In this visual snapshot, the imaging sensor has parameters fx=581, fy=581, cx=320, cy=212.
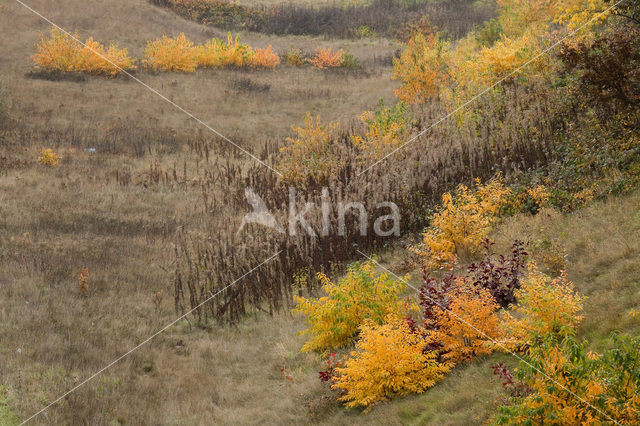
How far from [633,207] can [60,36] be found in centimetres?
2925

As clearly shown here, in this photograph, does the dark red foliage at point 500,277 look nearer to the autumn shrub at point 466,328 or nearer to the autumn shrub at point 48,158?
the autumn shrub at point 466,328

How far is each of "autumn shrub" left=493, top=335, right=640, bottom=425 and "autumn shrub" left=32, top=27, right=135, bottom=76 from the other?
27570 millimetres

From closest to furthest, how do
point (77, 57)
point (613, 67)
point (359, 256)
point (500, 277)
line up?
point (500, 277)
point (613, 67)
point (359, 256)
point (77, 57)

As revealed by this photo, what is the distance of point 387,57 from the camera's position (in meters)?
36.6

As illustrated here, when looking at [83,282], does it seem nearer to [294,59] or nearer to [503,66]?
[503,66]

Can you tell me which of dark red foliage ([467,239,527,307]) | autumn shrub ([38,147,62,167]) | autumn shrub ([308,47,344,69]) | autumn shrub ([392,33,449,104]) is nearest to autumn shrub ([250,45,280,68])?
autumn shrub ([308,47,344,69])

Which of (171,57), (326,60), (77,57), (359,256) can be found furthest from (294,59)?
(359,256)

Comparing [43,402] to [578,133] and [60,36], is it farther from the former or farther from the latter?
[60,36]

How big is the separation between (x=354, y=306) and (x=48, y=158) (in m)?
14.5

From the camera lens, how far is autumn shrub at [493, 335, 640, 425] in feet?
15.2

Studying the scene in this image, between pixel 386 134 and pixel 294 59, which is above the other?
pixel 294 59

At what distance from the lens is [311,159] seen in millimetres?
17844

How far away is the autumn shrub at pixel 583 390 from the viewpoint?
4645mm

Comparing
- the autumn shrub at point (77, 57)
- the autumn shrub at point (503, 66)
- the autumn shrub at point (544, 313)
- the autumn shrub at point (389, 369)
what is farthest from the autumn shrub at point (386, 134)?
the autumn shrub at point (77, 57)
